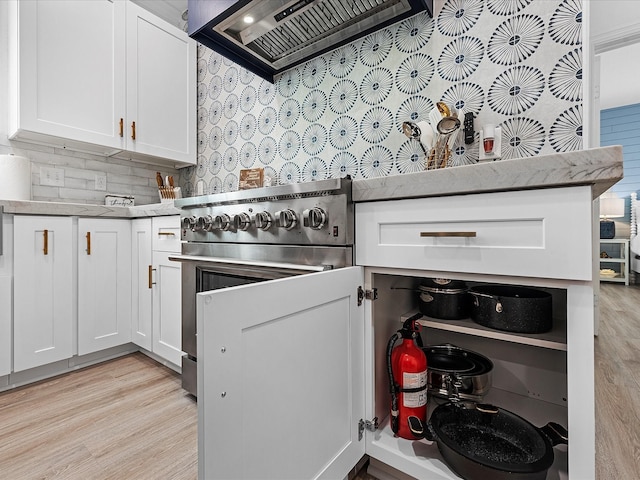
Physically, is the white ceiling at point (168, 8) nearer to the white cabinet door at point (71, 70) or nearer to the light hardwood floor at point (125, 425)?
the white cabinet door at point (71, 70)

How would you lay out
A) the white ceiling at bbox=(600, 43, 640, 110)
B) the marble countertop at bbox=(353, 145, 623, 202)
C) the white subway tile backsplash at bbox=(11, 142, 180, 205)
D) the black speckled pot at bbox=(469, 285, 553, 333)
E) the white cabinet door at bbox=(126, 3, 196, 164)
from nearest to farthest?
the marble countertop at bbox=(353, 145, 623, 202) → the black speckled pot at bbox=(469, 285, 553, 333) → the white subway tile backsplash at bbox=(11, 142, 180, 205) → the white cabinet door at bbox=(126, 3, 196, 164) → the white ceiling at bbox=(600, 43, 640, 110)

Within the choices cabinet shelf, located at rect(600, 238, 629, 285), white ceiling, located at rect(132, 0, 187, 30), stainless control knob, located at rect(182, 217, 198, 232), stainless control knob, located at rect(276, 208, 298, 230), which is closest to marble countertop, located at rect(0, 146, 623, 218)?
stainless control knob, located at rect(276, 208, 298, 230)

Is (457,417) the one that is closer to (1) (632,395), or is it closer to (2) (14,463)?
(1) (632,395)

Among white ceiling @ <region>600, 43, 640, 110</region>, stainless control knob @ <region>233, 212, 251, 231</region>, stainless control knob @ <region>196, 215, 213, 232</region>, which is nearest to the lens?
stainless control knob @ <region>233, 212, 251, 231</region>

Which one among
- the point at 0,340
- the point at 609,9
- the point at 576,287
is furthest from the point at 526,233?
the point at 609,9

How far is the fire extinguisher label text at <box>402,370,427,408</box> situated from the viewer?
96 centimetres

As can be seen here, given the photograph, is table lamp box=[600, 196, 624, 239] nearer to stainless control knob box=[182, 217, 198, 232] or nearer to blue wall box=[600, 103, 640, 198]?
blue wall box=[600, 103, 640, 198]

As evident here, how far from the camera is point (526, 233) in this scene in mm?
721

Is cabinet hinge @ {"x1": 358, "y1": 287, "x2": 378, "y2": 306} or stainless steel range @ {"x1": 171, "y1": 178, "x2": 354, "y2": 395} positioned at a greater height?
stainless steel range @ {"x1": 171, "y1": 178, "x2": 354, "y2": 395}

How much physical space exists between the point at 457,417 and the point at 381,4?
1.62 meters

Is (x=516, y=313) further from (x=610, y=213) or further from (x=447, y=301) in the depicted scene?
(x=610, y=213)

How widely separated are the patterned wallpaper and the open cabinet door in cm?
88

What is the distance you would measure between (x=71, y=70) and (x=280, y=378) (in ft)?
7.26

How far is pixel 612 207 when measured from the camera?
16.6 feet
